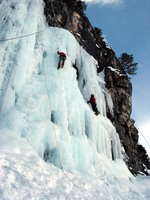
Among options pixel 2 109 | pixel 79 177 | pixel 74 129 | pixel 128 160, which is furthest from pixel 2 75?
pixel 128 160

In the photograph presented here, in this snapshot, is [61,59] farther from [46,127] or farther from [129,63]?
[129,63]

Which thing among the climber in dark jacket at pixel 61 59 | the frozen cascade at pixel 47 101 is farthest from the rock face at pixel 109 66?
the climber in dark jacket at pixel 61 59

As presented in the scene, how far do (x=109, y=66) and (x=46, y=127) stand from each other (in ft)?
43.1

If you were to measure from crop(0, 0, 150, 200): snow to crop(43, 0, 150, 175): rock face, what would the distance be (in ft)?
9.52

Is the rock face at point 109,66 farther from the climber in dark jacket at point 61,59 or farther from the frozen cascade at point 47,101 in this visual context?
the climber in dark jacket at point 61,59

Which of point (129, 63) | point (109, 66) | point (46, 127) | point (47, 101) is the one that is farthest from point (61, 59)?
point (129, 63)

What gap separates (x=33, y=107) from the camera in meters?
10.6

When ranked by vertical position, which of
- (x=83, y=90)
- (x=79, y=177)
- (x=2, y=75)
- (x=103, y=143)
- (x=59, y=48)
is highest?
(x=59, y=48)

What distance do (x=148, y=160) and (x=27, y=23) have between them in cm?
1800

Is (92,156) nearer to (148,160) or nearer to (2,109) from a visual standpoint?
(2,109)

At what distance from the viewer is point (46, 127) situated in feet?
33.6

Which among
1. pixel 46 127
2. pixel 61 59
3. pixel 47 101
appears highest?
pixel 61 59

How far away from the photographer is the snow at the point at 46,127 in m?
7.94

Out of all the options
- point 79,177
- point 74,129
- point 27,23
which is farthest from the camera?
point 27,23
